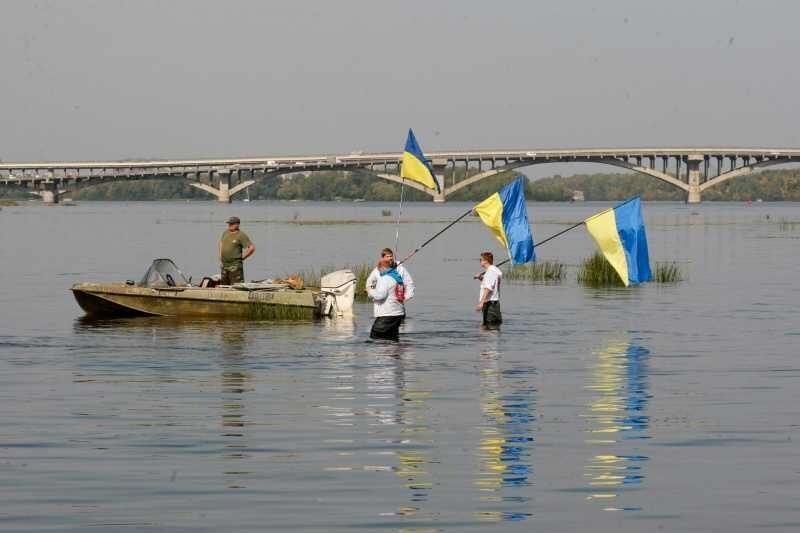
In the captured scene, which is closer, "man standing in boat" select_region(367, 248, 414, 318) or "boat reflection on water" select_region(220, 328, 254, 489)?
"boat reflection on water" select_region(220, 328, 254, 489)

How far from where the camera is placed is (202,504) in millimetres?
12430

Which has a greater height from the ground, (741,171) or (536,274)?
(741,171)

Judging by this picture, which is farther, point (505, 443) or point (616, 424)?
point (616, 424)

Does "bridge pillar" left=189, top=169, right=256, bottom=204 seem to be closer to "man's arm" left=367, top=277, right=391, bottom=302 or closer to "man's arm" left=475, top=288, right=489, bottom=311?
"man's arm" left=475, top=288, right=489, bottom=311

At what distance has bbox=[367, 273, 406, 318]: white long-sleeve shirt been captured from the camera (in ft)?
79.4

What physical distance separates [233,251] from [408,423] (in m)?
13.7

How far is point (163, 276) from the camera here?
3127 centimetres

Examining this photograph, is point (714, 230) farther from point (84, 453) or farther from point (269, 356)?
Result: point (84, 453)

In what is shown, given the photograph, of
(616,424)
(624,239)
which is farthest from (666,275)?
(616,424)

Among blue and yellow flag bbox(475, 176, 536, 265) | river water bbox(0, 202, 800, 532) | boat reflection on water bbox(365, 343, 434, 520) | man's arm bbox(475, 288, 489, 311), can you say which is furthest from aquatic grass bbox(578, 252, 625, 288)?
boat reflection on water bbox(365, 343, 434, 520)

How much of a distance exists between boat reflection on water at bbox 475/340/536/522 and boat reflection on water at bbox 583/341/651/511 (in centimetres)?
59

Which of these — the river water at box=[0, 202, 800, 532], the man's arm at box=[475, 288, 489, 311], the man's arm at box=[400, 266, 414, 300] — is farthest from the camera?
the man's arm at box=[475, 288, 489, 311]

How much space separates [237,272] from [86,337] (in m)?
3.81

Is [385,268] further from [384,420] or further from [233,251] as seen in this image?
[384,420]
